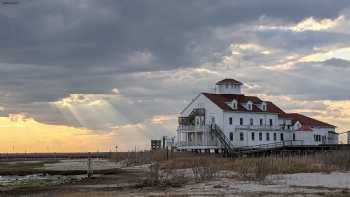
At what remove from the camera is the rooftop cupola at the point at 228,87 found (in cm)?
10919

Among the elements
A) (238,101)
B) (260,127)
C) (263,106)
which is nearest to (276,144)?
(260,127)

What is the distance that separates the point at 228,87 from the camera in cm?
10950

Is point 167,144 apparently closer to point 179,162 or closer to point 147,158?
point 147,158

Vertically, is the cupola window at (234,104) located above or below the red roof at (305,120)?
above

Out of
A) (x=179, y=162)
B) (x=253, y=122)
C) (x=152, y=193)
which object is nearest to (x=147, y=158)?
(x=179, y=162)

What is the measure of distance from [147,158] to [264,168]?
4051 cm

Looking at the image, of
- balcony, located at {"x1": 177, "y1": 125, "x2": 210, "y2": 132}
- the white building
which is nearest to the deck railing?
the white building

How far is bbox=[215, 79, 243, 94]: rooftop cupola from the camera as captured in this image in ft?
358

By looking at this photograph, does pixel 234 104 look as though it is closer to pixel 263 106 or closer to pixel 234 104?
pixel 234 104

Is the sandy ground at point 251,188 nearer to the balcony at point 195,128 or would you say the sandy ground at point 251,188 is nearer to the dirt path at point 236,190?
the dirt path at point 236,190

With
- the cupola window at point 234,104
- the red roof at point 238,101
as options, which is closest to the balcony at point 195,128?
the red roof at point 238,101

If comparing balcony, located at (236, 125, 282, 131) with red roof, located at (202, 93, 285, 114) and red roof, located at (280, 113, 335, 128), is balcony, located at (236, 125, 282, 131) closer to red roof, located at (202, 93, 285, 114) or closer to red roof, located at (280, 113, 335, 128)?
red roof, located at (202, 93, 285, 114)

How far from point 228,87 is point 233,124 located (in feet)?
34.4

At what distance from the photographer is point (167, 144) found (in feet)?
346
